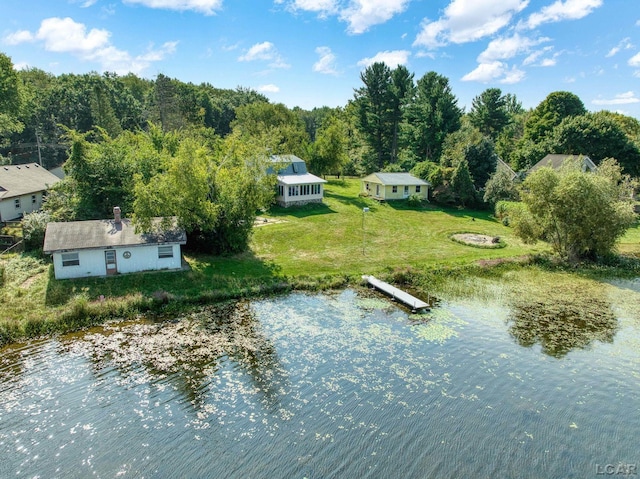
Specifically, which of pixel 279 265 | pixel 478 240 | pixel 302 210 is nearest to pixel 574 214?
pixel 478 240

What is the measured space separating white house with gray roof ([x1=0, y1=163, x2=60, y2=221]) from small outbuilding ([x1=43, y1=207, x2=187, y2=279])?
12798 mm

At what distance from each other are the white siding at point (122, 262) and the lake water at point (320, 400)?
5438 mm

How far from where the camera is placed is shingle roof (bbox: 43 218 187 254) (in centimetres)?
2234

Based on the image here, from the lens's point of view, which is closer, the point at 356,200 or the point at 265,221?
the point at 265,221

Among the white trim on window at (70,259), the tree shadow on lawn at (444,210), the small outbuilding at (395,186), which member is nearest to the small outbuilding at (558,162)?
the tree shadow on lawn at (444,210)

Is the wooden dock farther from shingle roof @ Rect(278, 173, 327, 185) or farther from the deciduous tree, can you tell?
shingle roof @ Rect(278, 173, 327, 185)

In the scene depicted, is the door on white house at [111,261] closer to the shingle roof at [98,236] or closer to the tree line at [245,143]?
the shingle roof at [98,236]

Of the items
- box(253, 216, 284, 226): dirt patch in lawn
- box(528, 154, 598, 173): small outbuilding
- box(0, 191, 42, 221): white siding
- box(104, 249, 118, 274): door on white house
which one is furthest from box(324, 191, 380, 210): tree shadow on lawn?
box(0, 191, 42, 221): white siding

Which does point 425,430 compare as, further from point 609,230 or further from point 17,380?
point 609,230

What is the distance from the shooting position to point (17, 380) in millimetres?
14742

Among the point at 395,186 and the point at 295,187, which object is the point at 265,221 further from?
the point at 395,186

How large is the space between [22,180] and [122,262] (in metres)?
20.5

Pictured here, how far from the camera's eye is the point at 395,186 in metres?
46.8

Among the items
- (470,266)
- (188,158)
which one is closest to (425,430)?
(470,266)
